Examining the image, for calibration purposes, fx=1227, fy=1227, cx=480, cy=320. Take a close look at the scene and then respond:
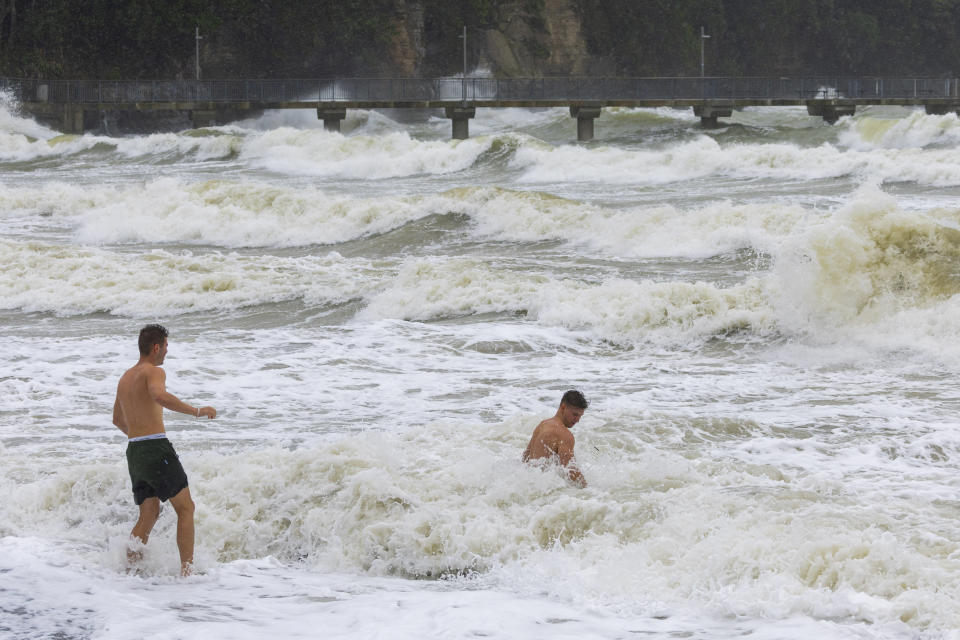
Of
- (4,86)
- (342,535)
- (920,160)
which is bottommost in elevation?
(342,535)

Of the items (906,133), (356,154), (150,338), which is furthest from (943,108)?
(150,338)

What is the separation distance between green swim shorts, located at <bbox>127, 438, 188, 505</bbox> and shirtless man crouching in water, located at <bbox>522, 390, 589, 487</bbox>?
240 cm

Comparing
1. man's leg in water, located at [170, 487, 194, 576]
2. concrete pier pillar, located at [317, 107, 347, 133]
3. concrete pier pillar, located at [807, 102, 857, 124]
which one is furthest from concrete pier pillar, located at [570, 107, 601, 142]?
man's leg in water, located at [170, 487, 194, 576]

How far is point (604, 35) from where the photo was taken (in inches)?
3142

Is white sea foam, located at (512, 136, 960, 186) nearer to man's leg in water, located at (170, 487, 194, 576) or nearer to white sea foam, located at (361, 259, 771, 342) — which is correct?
white sea foam, located at (361, 259, 771, 342)

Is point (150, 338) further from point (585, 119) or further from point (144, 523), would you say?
point (585, 119)

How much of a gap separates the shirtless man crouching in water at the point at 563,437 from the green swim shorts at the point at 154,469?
240 cm

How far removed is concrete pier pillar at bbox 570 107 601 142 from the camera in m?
48.9

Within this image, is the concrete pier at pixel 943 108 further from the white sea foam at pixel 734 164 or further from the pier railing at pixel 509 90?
the white sea foam at pixel 734 164

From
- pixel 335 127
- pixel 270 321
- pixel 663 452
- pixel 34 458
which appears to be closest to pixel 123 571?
pixel 34 458

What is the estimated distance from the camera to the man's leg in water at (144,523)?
6758mm

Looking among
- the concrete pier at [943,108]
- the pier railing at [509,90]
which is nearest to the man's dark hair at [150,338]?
the pier railing at [509,90]

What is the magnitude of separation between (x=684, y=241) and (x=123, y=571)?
A: 1416 centimetres

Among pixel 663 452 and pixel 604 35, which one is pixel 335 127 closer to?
pixel 604 35
